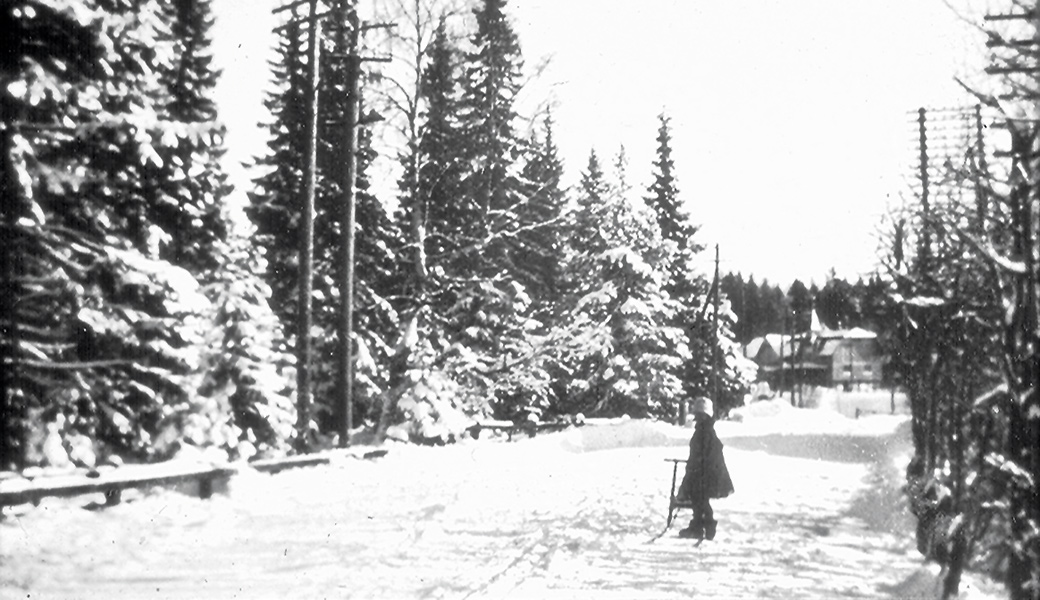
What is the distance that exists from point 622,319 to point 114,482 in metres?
36.8

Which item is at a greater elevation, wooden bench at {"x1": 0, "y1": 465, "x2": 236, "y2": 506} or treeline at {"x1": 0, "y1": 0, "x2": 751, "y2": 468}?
treeline at {"x1": 0, "y1": 0, "x2": 751, "y2": 468}

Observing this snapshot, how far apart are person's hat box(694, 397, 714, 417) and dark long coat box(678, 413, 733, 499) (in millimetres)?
90

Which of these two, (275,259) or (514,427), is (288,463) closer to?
(275,259)

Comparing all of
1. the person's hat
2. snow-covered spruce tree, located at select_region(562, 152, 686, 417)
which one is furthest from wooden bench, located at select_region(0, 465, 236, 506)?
snow-covered spruce tree, located at select_region(562, 152, 686, 417)

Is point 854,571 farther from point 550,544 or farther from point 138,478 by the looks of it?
point 138,478

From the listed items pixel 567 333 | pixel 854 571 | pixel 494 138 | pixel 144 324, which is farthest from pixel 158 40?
pixel 567 333

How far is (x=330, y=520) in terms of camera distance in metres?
12.9

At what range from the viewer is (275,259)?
30.8 m

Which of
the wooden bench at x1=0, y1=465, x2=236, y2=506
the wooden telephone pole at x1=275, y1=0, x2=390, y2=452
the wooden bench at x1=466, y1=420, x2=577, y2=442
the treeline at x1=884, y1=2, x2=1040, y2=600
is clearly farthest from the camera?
the wooden bench at x1=466, y1=420, x2=577, y2=442

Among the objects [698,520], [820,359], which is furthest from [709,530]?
[820,359]

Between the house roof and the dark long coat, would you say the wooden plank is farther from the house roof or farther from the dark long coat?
the house roof

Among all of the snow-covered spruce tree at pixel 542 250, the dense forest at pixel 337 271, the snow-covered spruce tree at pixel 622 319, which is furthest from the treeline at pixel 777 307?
the dense forest at pixel 337 271

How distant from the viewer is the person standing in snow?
13008 mm

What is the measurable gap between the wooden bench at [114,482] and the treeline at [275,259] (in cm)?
84
